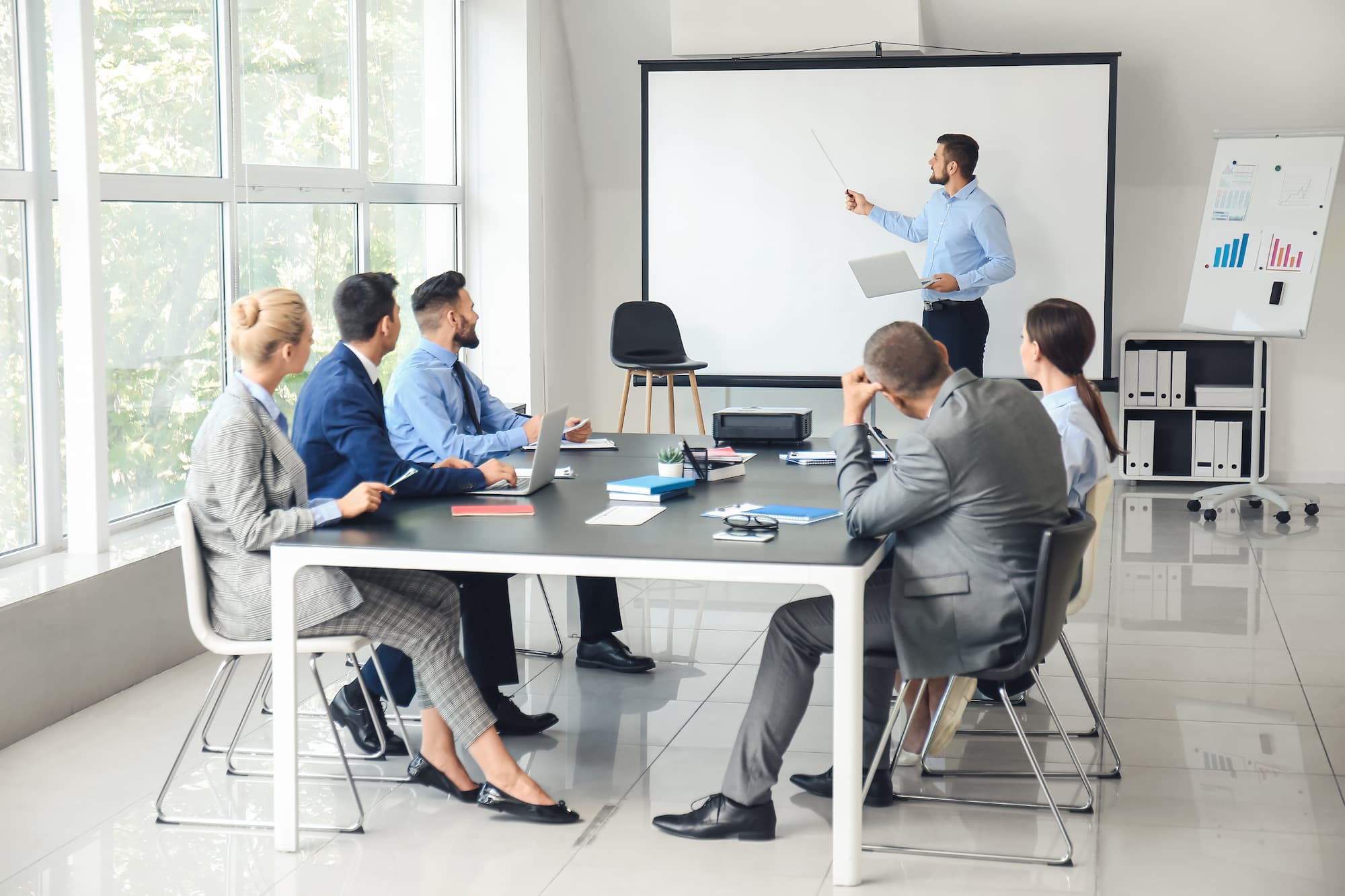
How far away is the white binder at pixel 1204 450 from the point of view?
7.84 metres

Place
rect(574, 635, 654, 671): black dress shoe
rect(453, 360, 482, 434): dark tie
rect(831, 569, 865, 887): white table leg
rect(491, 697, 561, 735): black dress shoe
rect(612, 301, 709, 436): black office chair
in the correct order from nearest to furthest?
rect(831, 569, 865, 887): white table leg < rect(491, 697, 561, 735): black dress shoe < rect(453, 360, 482, 434): dark tie < rect(574, 635, 654, 671): black dress shoe < rect(612, 301, 709, 436): black office chair

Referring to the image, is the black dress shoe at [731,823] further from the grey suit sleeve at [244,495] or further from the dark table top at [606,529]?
the grey suit sleeve at [244,495]

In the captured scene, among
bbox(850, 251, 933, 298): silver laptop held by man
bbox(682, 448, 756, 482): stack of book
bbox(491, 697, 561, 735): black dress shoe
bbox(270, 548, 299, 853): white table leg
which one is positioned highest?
bbox(850, 251, 933, 298): silver laptop held by man

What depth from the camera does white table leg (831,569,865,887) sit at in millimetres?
2783

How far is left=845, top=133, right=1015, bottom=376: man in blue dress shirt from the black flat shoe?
3.92 m

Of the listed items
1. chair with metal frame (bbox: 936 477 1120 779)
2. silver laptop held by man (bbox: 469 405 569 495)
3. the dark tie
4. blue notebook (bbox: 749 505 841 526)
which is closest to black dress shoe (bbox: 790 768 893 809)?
chair with metal frame (bbox: 936 477 1120 779)

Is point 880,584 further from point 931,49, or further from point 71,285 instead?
point 931,49

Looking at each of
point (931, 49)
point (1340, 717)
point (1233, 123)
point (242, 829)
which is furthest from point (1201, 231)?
point (242, 829)

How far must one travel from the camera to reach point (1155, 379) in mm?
7871

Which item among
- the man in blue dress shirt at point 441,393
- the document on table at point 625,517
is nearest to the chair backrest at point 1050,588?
the document on table at point 625,517

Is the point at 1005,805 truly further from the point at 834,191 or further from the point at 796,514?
the point at 834,191

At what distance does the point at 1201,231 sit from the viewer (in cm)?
737

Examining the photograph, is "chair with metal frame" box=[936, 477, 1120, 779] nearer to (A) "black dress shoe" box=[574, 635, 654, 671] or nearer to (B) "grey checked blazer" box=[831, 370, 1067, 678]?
(B) "grey checked blazer" box=[831, 370, 1067, 678]

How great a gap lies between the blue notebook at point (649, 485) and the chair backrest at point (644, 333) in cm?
387
